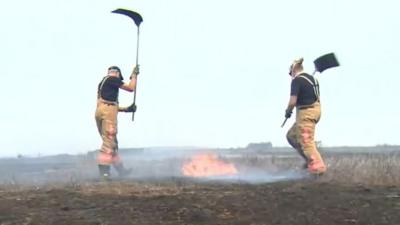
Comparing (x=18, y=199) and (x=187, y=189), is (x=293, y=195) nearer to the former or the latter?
(x=187, y=189)

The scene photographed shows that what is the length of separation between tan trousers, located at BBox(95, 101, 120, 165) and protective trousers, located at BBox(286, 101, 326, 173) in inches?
141

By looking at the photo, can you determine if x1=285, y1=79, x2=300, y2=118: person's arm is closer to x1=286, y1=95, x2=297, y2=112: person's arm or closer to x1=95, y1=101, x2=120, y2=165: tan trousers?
x1=286, y1=95, x2=297, y2=112: person's arm

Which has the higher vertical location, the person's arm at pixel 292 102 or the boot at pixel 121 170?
the person's arm at pixel 292 102

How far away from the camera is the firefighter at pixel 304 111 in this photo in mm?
13258

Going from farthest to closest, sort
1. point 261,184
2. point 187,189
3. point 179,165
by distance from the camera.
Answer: point 179,165 < point 261,184 < point 187,189

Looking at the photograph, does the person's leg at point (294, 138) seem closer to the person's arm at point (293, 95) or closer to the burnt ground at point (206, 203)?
the person's arm at point (293, 95)

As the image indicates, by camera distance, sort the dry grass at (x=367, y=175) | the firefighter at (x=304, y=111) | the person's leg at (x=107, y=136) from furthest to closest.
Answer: the person's leg at (x=107, y=136) < the firefighter at (x=304, y=111) < the dry grass at (x=367, y=175)

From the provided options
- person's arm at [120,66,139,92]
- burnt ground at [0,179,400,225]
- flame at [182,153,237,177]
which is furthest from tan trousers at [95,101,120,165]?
burnt ground at [0,179,400,225]

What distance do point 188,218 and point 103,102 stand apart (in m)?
6.84

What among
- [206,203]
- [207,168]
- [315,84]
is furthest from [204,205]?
[207,168]

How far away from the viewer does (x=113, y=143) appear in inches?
564

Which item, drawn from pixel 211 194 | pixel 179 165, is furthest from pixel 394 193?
pixel 179 165

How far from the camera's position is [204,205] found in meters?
8.67

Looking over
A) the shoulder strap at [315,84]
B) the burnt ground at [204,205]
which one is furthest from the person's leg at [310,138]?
the burnt ground at [204,205]
